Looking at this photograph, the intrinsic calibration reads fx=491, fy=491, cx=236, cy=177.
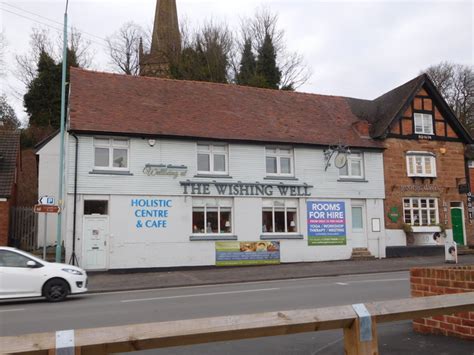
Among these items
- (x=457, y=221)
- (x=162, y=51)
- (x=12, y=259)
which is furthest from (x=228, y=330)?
(x=162, y=51)

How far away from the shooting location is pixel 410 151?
25297 millimetres

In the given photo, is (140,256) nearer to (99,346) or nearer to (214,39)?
Result: (99,346)

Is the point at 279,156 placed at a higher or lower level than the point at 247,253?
higher

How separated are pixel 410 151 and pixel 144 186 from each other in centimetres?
1381

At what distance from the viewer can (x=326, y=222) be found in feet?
75.5

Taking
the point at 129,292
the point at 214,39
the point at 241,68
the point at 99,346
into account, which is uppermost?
the point at 214,39

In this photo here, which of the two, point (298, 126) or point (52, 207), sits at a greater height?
point (298, 126)

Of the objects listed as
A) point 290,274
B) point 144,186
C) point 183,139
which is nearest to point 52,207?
point 144,186

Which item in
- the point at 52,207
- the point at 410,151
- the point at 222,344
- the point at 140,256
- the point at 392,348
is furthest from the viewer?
the point at 410,151

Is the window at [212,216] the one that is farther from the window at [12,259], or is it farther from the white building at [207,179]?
the window at [12,259]

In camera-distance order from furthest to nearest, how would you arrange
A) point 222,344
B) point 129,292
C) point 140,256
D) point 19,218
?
point 19,218
point 140,256
point 129,292
point 222,344

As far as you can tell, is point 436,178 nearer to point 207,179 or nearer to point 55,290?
point 207,179

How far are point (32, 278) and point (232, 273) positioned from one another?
821 cm

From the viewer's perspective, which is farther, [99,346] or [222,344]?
[222,344]
